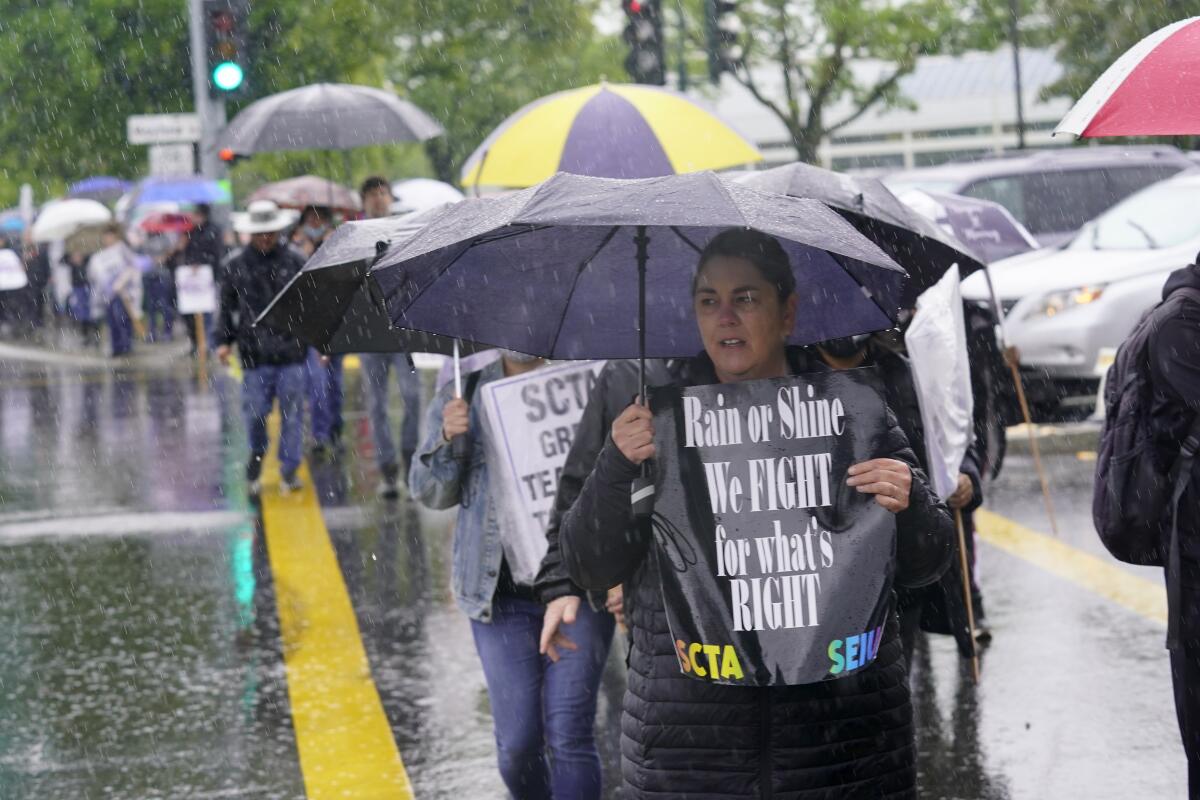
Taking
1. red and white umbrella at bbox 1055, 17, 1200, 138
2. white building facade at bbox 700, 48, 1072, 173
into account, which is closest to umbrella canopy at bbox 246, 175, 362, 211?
red and white umbrella at bbox 1055, 17, 1200, 138

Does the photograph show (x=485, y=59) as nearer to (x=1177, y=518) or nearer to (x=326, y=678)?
(x=326, y=678)

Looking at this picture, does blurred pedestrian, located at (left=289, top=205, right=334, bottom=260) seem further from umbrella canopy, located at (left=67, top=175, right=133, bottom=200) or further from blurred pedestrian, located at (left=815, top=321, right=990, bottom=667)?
umbrella canopy, located at (left=67, top=175, right=133, bottom=200)

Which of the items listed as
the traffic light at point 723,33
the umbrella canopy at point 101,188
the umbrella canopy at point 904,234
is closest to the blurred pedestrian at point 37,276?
the umbrella canopy at point 101,188

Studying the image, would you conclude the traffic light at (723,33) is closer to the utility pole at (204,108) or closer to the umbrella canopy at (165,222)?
the utility pole at (204,108)

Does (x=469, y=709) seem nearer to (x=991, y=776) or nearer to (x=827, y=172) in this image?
(x=991, y=776)

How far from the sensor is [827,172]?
5.12 m

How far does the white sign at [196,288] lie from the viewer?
21516 millimetres

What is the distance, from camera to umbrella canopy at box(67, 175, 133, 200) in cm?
3872

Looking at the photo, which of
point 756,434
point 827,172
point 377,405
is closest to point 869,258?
point 756,434

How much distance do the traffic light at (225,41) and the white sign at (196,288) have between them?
604 centimetres

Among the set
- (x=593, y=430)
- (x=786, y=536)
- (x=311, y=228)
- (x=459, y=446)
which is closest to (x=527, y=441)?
(x=459, y=446)

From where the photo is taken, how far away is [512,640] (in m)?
4.77

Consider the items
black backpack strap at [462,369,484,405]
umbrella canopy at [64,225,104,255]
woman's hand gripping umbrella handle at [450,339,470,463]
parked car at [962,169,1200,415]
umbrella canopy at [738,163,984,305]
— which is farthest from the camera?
umbrella canopy at [64,225,104,255]

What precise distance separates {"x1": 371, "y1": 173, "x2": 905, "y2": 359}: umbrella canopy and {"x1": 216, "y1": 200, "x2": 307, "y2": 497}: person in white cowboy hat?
25.0 feet
